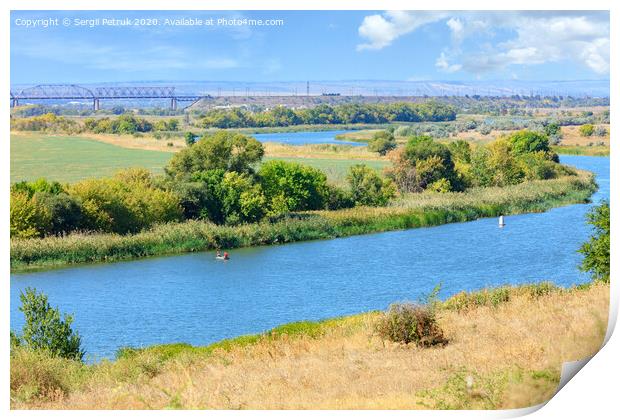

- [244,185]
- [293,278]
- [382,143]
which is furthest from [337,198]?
[293,278]

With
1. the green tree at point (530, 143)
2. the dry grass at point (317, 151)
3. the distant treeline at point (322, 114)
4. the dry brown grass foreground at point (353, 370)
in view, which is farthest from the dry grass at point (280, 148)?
the dry brown grass foreground at point (353, 370)

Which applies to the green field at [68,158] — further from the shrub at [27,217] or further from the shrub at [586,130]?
the shrub at [586,130]

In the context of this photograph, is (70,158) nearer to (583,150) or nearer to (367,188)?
(367,188)

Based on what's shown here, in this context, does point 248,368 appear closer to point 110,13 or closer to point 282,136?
point 110,13

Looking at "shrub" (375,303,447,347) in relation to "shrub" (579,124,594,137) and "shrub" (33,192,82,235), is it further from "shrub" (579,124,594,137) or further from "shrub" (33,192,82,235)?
"shrub" (579,124,594,137)

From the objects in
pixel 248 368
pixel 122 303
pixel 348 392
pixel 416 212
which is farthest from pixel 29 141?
pixel 416 212
